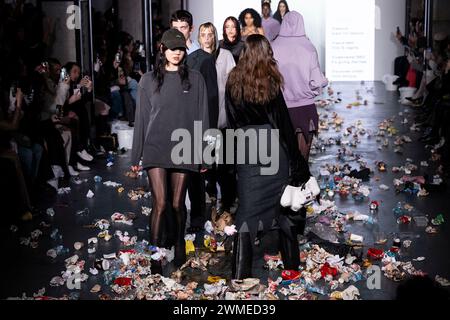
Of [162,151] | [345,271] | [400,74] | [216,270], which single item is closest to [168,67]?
[162,151]

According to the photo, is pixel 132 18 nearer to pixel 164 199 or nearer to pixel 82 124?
pixel 82 124

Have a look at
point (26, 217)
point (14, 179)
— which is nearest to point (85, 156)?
point (14, 179)

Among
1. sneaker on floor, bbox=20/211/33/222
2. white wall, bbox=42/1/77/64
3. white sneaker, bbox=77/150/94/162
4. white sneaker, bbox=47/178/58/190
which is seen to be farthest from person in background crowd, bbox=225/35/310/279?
white wall, bbox=42/1/77/64

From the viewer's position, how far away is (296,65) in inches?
289

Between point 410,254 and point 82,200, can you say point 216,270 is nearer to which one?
point 410,254

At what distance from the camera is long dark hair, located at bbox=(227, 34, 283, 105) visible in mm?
5477

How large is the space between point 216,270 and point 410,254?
1.42 meters

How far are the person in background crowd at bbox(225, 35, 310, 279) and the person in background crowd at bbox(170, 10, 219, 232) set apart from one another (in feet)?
4.36

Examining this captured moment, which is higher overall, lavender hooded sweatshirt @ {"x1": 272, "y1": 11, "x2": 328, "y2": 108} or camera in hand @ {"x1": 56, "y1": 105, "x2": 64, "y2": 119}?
lavender hooded sweatshirt @ {"x1": 272, "y1": 11, "x2": 328, "y2": 108}

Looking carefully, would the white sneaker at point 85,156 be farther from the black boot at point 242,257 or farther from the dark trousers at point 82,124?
the black boot at point 242,257

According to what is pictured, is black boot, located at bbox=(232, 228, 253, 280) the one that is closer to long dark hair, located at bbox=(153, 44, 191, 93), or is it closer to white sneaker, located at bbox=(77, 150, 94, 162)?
long dark hair, located at bbox=(153, 44, 191, 93)

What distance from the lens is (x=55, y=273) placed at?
19.7 feet

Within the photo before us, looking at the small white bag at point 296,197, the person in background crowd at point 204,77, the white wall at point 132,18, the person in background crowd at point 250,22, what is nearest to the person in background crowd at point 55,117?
the person in background crowd at point 250,22

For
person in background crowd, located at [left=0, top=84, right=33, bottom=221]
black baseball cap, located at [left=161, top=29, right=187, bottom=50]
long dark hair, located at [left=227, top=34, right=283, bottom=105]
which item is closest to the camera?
long dark hair, located at [left=227, top=34, right=283, bottom=105]
